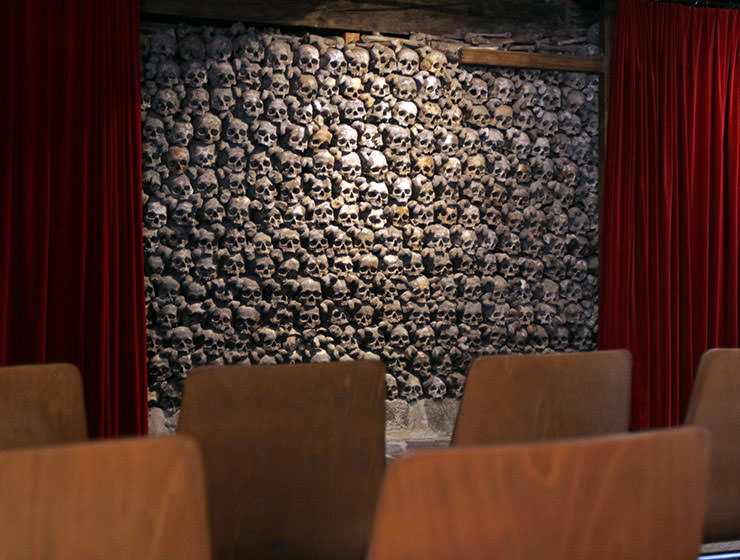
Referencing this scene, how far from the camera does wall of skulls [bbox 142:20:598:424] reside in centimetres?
402

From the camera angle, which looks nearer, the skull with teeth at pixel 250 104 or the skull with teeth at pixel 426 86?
the skull with teeth at pixel 250 104

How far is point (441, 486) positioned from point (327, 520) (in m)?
0.83

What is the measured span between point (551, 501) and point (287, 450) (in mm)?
787

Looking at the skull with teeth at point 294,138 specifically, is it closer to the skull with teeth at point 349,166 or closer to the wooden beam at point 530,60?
the skull with teeth at point 349,166

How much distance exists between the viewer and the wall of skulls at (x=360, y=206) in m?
4.02
